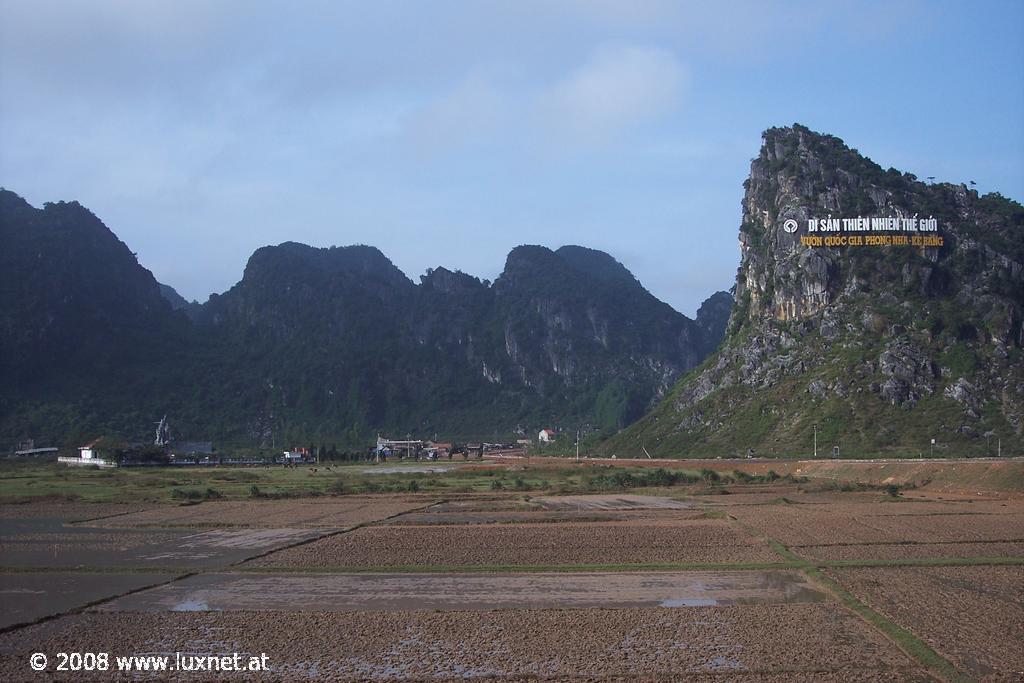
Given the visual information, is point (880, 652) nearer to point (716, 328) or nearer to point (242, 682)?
point (242, 682)

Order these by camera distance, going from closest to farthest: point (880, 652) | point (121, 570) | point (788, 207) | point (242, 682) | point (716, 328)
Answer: point (242, 682), point (880, 652), point (121, 570), point (788, 207), point (716, 328)

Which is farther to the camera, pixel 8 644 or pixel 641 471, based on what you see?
pixel 641 471

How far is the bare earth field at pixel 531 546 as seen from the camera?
78.2 feet

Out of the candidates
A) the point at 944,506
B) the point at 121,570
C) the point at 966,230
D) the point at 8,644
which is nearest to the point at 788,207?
the point at 966,230

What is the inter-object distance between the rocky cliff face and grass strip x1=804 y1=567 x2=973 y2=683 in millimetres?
50639

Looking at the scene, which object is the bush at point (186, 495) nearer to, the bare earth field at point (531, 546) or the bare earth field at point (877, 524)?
the bare earth field at point (531, 546)

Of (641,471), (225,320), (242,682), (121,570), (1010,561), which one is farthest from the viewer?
(225,320)

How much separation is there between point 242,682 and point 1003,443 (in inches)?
2551

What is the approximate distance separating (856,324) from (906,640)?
75.4 meters

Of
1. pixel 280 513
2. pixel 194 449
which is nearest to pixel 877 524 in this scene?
pixel 280 513

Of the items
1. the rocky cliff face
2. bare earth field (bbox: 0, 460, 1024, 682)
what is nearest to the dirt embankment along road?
bare earth field (bbox: 0, 460, 1024, 682)

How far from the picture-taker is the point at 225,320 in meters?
181

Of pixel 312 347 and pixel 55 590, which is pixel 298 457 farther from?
pixel 55 590

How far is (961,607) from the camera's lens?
55.0ft
